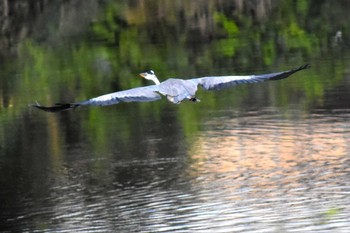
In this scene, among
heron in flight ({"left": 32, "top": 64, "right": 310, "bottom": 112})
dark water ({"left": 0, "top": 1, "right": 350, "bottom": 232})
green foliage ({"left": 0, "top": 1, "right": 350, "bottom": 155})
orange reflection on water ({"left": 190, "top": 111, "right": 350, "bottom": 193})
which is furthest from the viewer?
green foliage ({"left": 0, "top": 1, "right": 350, "bottom": 155})

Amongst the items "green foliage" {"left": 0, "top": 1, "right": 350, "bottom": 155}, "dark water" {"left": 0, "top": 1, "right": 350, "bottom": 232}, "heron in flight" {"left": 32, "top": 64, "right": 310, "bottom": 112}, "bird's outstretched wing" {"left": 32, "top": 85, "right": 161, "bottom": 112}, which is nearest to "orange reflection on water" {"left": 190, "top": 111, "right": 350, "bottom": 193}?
"dark water" {"left": 0, "top": 1, "right": 350, "bottom": 232}

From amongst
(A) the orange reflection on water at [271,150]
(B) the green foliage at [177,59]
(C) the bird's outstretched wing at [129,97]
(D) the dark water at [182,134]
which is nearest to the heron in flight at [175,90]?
(C) the bird's outstretched wing at [129,97]

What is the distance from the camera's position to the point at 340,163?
77.3 feet

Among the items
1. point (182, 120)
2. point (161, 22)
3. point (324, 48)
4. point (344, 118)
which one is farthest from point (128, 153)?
point (161, 22)

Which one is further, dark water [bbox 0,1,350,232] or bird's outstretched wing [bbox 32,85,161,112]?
dark water [bbox 0,1,350,232]

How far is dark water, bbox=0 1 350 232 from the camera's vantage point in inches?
822

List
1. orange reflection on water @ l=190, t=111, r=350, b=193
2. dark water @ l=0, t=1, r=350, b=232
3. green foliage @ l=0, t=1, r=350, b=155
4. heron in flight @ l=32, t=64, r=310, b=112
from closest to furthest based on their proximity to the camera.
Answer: heron in flight @ l=32, t=64, r=310, b=112, dark water @ l=0, t=1, r=350, b=232, orange reflection on water @ l=190, t=111, r=350, b=193, green foliage @ l=0, t=1, r=350, b=155

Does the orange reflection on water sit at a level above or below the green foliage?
below

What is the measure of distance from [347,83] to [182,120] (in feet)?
16.6

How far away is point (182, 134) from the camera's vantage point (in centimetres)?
2750

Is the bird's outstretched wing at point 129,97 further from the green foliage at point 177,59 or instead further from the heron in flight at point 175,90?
the green foliage at point 177,59

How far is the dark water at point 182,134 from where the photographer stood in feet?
68.5

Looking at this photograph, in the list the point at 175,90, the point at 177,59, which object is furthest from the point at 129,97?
the point at 177,59

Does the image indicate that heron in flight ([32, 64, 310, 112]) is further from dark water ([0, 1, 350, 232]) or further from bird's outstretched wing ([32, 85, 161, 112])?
dark water ([0, 1, 350, 232])
